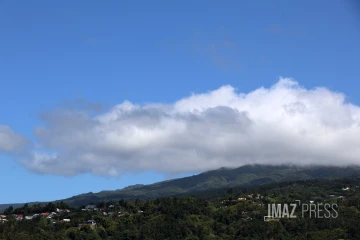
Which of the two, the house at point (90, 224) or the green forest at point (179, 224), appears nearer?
the green forest at point (179, 224)

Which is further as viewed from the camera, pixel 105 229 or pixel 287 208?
pixel 287 208

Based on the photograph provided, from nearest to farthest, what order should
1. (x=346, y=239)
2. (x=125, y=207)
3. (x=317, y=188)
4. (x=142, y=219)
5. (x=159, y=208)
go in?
(x=346, y=239) → (x=142, y=219) → (x=159, y=208) → (x=125, y=207) → (x=317, y=188)

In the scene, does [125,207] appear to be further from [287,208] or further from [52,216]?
[287,208]

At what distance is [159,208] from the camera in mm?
108125

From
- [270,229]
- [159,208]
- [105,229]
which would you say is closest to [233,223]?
[270,229]

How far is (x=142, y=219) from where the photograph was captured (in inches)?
3986

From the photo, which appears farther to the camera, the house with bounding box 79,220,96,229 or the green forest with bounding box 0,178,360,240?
the house with bounding box 79,220,96,229

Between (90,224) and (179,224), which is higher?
(90,224)

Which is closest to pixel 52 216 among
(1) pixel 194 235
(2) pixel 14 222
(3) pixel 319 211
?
(2) pixel 14 222

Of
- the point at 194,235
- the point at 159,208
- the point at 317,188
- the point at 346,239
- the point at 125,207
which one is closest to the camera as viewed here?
the point at 346,239

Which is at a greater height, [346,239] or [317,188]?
[317,188]

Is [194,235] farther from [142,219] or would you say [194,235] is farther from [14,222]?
[14,222]

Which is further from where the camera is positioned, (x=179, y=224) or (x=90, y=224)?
(x=90, y=224)

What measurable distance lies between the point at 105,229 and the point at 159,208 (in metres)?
15.0
